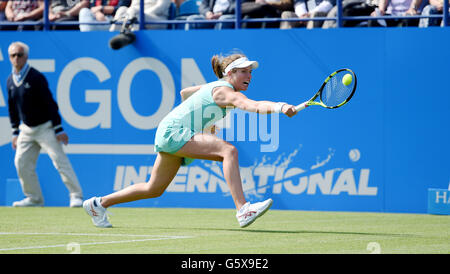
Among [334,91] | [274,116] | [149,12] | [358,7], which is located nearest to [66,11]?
[149,12]

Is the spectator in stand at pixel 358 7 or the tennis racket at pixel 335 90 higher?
the spectator in stand at pixel 358 7

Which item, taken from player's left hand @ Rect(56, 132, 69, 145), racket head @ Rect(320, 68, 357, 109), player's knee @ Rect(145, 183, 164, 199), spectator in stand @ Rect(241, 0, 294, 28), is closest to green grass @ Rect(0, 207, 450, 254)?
player's knee @ Rect(145, 183, 164, 199)

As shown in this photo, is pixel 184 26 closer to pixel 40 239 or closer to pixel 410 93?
pixel 410 93

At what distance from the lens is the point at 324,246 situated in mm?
7199

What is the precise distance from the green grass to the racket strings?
123cm

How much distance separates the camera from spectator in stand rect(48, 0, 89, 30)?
13.5m

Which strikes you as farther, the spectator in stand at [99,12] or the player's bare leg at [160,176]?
the spectator in stand at [99,12]

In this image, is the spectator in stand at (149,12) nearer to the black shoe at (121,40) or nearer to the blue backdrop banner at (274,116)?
the blue backdrop banner at (274,116)

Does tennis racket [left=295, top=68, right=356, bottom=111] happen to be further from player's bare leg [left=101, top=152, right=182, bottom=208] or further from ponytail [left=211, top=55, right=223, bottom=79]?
player's bare leg [left=101, top=152, right=182, bottom=208]

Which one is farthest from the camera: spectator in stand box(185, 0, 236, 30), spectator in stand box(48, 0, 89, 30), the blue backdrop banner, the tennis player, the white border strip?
spectator in stand box(48, 0, 89, 30)

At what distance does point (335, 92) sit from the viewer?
820cm

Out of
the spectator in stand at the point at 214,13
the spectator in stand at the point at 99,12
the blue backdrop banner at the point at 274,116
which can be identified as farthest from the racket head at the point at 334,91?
the spectator in stand at the point at 99,12

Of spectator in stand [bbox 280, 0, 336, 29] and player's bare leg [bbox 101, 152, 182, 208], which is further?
spectator in stand [bbox 280, 0, 336, 29]

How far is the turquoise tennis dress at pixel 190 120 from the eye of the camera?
8.24 metres
